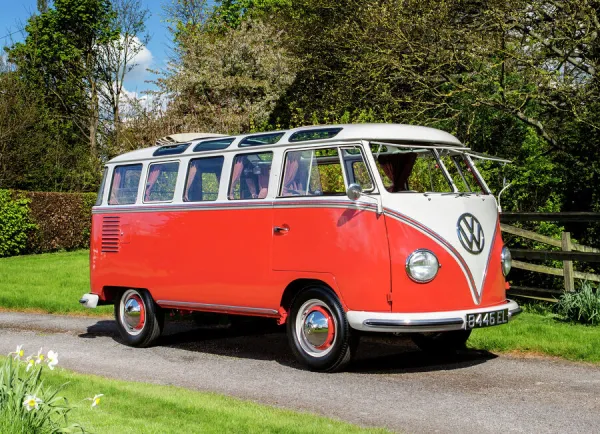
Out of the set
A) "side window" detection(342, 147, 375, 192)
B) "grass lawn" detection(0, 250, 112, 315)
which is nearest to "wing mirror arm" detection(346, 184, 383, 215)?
"side window" detection(342, 147, 375, 192)

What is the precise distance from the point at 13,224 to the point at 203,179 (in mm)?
19929

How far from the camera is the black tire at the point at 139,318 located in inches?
459

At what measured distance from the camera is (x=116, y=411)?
23.5ft

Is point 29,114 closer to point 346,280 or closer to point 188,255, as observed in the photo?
point 188,255

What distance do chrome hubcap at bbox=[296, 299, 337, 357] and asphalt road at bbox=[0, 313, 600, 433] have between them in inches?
12.7

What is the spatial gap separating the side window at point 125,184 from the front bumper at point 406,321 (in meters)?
4.47

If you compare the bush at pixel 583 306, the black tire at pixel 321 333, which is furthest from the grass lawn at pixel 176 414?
the bush at pixel 583 306

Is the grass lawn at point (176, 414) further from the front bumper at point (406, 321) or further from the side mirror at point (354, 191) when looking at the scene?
the side mirror at point (354, 191)

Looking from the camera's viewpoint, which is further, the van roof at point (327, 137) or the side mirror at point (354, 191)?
the van roof at point (327, 137)

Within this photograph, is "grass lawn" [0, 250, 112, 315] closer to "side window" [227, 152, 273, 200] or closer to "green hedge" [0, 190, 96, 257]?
"green hedge" [0, 190, 96, 257]

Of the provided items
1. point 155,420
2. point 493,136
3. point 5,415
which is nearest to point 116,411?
point 155,420

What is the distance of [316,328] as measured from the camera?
31.0 feet

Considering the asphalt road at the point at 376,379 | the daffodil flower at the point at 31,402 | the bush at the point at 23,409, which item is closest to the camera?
the daffodil flower at the point at 31,402

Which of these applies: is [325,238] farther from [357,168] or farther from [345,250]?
[357,168]
